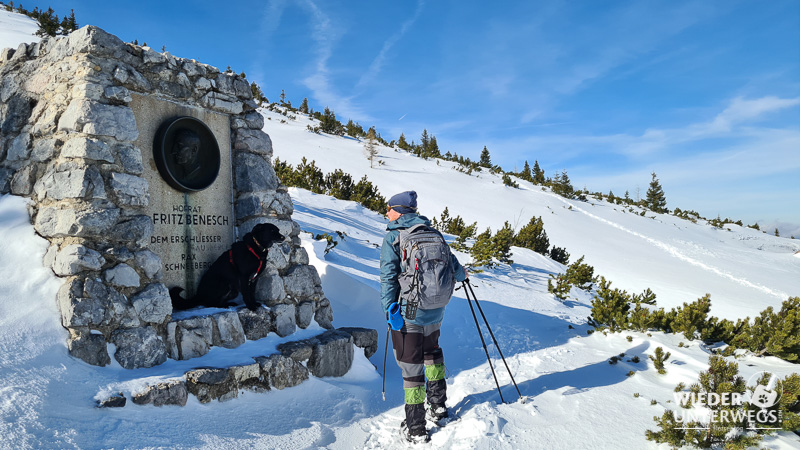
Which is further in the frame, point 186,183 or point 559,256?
point 559,256

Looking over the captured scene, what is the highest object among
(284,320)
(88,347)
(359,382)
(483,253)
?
(483,253)

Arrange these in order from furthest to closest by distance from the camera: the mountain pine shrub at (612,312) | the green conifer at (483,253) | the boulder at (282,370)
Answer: the green conifer at (483,253)
the mountain pine shrub at (612,312)
the boulder at (282,370)

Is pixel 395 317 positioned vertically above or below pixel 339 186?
below

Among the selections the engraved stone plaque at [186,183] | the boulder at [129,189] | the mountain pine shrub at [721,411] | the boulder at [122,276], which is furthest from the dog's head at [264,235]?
the mountain pine shrub at [721,411]

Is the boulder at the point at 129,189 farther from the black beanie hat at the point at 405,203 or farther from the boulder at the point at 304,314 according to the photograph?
the black beanie hat at the point at 405,203

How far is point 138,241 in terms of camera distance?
11.5ft

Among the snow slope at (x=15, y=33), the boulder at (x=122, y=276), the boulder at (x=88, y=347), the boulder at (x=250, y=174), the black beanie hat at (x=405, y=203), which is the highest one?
the snow slope at (x=15, y=33)

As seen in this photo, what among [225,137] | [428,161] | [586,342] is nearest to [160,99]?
[225,137]

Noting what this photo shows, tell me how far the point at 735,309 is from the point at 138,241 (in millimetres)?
12148

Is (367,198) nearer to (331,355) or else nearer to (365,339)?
(365,339)

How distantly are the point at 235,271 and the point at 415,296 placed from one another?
1.92m

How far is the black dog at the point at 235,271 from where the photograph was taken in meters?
4.05

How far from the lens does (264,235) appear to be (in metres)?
4.07

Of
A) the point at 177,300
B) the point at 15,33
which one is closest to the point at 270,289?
the point at 177,300
